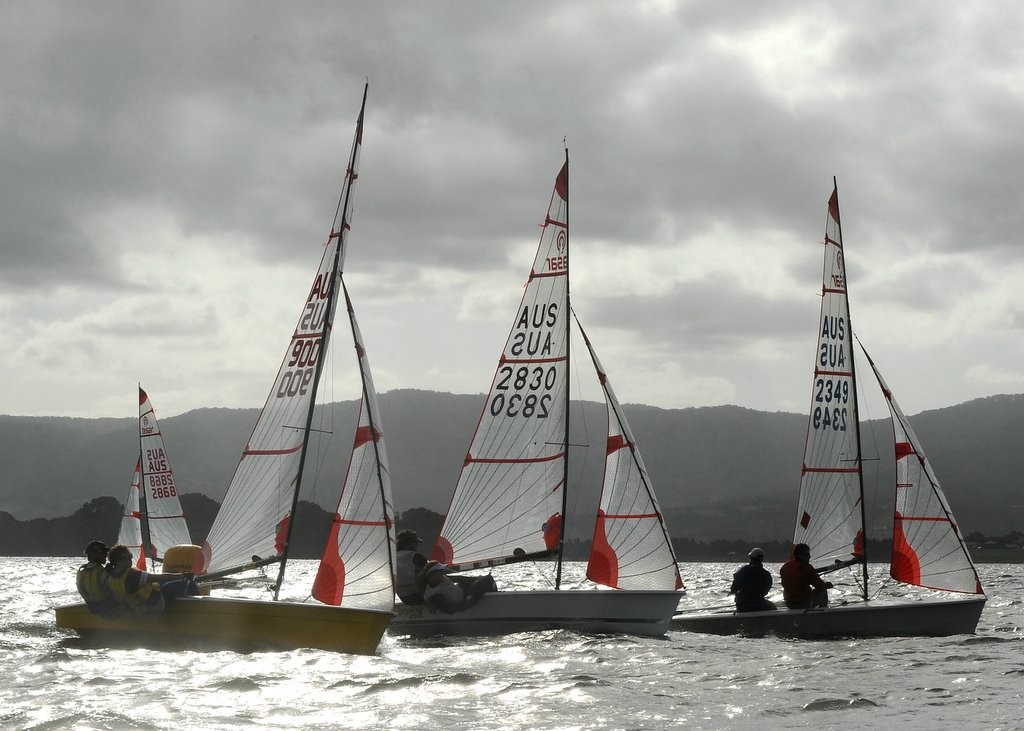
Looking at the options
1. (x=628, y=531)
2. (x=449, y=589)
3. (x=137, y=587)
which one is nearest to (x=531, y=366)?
(x=628, y=531)

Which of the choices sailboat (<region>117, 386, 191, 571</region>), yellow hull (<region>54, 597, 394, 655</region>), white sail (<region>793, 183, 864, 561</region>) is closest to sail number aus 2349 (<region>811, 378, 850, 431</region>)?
white sail (<region>793, 183, 864, 561</region>)

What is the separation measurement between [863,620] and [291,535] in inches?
359

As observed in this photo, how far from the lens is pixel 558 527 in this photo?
62.1 feet

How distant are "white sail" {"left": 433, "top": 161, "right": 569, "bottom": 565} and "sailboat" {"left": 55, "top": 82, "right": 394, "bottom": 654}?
322 cm

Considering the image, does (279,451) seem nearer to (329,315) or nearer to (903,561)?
(329,315)

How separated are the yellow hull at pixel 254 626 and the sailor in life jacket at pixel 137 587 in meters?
0.14

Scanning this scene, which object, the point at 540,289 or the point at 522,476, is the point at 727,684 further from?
the point at 540,289

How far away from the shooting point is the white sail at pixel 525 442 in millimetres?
19016

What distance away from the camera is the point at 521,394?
19.8 meters

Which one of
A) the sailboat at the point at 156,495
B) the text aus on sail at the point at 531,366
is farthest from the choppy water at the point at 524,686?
the sailboat at the point at 156,495

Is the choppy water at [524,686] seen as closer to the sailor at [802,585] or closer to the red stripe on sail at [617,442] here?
the sailor at [802,585]

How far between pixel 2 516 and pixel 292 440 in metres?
135

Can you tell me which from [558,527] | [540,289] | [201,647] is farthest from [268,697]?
[540,289]

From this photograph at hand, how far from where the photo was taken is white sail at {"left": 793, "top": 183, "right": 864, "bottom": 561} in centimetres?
2152
